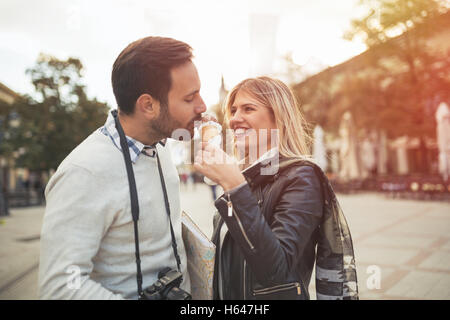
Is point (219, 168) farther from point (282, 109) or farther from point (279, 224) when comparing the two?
point (282, 109)

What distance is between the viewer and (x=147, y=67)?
4.45 ft

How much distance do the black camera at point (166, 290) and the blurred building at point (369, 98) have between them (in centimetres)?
1632

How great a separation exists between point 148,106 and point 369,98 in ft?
68.6

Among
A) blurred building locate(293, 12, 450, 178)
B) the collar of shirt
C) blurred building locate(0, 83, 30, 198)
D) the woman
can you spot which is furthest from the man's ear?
blurred building locate(0, 83, 30, 198)

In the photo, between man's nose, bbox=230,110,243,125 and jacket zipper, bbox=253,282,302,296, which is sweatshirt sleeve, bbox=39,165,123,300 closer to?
jacket zipper, bbox=253,282,302,296

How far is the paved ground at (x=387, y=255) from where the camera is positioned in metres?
4.30

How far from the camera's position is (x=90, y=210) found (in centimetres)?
121

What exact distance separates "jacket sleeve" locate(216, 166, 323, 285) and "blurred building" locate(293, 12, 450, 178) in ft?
52.5

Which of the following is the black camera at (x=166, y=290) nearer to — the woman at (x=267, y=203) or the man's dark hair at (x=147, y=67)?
the woman at (x=267, y=203)

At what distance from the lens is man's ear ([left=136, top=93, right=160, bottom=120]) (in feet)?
4.59

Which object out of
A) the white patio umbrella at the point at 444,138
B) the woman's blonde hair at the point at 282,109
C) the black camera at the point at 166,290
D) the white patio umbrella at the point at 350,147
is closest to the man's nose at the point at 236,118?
the woman's blonde hair at the point at 282,109

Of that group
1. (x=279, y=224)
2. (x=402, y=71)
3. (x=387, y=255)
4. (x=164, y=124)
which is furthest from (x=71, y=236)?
(x=402, y=71)
